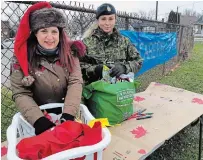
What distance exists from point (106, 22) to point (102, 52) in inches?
12.0

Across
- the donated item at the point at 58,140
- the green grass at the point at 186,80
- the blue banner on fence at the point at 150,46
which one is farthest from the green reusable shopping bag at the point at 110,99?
the green grass at the point at 186,80

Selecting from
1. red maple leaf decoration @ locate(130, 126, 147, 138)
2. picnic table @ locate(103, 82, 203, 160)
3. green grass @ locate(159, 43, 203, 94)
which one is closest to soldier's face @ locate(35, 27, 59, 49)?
picnic table @ locate(103, 82, 203, 160)

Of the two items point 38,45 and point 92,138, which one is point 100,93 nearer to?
point 38,45

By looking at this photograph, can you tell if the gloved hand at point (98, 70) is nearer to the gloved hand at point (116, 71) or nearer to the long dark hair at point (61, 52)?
the gloved hand at point (116, 71)

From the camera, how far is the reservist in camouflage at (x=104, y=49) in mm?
2281

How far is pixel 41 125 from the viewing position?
1.46m

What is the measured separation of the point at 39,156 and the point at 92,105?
1.20 meters

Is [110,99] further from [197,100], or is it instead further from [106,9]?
[197,100]

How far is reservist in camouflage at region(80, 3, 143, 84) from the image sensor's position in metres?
2.28

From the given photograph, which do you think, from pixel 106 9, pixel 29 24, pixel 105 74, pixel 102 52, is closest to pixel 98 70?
pixel 105 74

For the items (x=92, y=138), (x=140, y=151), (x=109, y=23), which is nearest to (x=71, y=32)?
(x=109, y=23)

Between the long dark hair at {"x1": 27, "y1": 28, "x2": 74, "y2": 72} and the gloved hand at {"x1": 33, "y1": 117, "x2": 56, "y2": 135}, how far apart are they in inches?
17.3

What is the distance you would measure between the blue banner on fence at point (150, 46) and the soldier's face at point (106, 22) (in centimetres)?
130

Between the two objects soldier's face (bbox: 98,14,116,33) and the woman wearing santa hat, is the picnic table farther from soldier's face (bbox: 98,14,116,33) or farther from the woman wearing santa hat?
soldier's face (bbox: 98,14,116,33)
